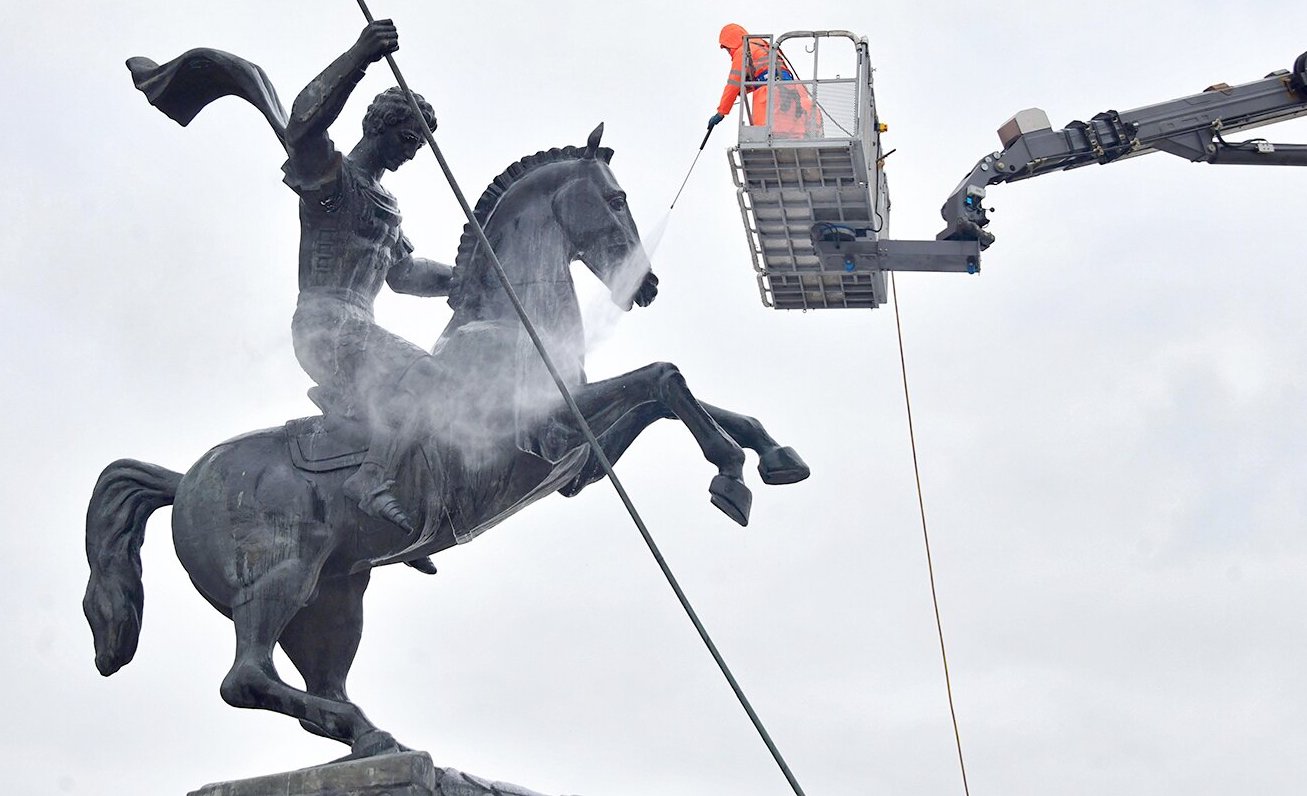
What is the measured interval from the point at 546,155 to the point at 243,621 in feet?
10.4

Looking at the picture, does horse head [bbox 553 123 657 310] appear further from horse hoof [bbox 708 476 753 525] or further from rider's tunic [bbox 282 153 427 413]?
horse hoof [bbox 708 476 753 525]

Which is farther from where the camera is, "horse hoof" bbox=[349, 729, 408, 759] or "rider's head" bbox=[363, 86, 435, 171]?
"rider's head" bbox=[363, 86, 435, 171]

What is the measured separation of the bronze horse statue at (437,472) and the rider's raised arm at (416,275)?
0.72 metres

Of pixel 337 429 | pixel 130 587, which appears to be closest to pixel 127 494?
pixel 130 587

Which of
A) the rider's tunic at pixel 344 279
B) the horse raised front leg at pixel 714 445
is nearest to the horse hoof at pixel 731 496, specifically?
the horse raised front leg at pixel 714 445

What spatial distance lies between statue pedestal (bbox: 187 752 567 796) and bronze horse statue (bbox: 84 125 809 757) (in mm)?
364

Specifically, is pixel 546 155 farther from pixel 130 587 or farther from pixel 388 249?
pixel 130 587

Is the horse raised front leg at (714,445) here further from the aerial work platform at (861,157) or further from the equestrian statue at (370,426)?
the aerial work platform at (861,157)

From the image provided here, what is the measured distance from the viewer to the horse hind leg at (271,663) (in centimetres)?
1162

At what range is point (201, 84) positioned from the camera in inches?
506

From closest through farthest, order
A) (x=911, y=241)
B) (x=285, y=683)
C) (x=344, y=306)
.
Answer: (x=285, y=683) < (x=344, y=306) < (x=911, y=241)

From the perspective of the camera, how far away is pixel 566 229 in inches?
490

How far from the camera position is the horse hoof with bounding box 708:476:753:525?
11.8 metres

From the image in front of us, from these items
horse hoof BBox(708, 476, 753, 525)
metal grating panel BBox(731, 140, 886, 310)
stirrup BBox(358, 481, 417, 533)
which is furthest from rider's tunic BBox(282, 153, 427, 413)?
metal grating panel BBox(731, 140, 886, 310)
